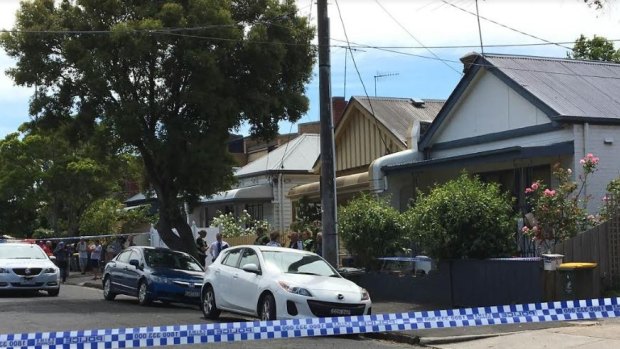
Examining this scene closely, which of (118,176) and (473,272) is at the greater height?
(118,176)

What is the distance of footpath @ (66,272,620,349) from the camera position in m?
10.3

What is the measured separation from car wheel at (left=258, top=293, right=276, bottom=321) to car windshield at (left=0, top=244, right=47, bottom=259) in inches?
405

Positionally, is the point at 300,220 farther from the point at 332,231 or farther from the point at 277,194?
the point at 332,231

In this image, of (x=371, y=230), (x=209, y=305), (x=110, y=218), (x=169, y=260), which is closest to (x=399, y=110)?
(x=371, y=230)

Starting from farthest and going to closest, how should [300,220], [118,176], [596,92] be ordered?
[118,176] < [300,220] < [596,92]

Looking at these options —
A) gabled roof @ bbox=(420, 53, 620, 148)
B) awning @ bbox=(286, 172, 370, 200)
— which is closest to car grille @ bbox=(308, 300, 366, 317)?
gabled roof @ bbox=(420, 53, 620, 148)

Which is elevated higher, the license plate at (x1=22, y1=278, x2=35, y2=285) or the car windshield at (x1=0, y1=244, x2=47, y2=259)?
the car windshield at (x1=0, y1=244, x2=47, y2=259)

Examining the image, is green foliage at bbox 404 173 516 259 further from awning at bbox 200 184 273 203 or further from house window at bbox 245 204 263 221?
house window at bbox 245 204 263 221

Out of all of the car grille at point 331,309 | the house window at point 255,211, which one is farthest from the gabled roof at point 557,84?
the house window at point 255,211

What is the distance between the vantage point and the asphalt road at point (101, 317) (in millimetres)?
11195

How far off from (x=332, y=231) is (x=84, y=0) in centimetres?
865

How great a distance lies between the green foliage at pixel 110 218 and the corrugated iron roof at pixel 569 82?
72.5ft

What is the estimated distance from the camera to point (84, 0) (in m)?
18.7

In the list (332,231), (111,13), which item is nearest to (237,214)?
(111,13)
